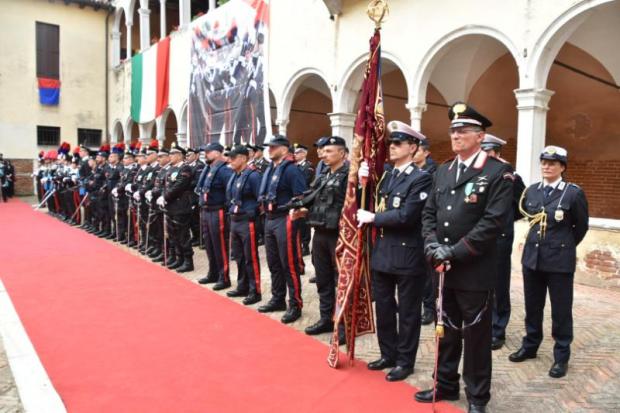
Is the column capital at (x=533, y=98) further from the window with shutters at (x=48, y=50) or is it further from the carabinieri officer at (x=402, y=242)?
the window with shutters at (x=48, y=50)

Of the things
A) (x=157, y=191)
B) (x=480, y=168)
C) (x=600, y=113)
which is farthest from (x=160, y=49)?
(x=480, y=168)

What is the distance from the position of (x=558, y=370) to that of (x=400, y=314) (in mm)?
1333

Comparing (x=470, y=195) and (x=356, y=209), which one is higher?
(x=470, y=195)

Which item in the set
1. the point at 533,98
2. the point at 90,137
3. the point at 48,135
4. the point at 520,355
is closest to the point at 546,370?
the point at 520,355

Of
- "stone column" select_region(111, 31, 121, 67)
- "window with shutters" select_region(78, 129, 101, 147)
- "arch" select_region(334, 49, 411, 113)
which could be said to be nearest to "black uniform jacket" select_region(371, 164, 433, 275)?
"arch" select_region(334, 49, 411, 113)

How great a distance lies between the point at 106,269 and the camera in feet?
26.4

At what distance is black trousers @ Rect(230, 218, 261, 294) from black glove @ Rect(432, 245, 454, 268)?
3.34 meters

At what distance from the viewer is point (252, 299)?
6137 millimetres

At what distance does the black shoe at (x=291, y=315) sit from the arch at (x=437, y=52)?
18.6 feet

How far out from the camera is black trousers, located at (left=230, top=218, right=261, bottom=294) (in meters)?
6.21

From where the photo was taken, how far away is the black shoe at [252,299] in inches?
240

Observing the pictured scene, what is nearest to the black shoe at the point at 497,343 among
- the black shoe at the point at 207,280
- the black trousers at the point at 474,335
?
the black trousers at the point at 474,335

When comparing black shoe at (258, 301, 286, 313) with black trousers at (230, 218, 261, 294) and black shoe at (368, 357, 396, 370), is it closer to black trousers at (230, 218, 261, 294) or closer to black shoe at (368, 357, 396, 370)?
black trousers at (230, 218, 261, 294)

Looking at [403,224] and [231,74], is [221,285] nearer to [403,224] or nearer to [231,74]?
[403,224]
